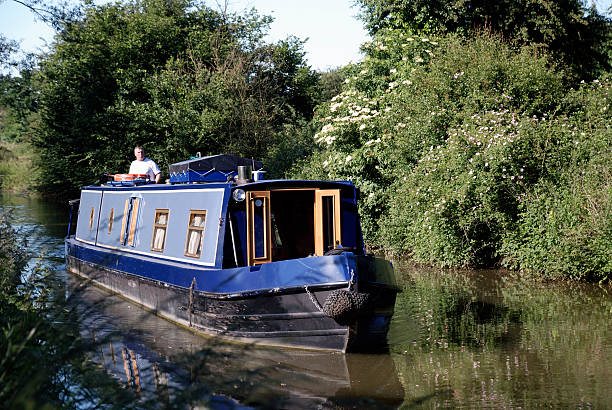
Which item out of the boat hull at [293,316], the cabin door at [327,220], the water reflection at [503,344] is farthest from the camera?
the cabin door at [327,220]

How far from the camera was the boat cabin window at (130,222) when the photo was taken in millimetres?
10969

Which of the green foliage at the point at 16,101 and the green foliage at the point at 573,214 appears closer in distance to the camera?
the green foliage at the point at 573,214

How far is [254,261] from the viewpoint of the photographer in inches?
320

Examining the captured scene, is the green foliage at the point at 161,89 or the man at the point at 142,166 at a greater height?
the green foliage at the point at 161,89

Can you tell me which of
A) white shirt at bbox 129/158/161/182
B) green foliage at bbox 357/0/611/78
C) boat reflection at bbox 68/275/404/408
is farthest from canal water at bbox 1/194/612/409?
green foliage at bbox 357/0/611/78

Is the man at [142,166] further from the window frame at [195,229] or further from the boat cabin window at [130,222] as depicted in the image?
the window frame at [195,229]

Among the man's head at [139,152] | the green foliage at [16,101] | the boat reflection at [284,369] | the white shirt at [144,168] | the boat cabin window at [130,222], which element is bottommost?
the boat reflection at [284,369]

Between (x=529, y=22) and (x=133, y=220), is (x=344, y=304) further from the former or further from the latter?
(x=529, y=22)

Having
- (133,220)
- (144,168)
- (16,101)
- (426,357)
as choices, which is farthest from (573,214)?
(16,101)

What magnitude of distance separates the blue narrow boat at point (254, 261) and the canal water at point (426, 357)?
0.37m

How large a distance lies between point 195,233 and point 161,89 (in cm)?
1571

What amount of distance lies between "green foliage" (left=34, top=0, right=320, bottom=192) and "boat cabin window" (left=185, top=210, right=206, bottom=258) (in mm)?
13445


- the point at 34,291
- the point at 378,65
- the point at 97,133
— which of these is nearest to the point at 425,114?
the point at 378,65

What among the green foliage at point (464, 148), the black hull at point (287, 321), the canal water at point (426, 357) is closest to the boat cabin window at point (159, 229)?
the canal water at point (426, 357)
